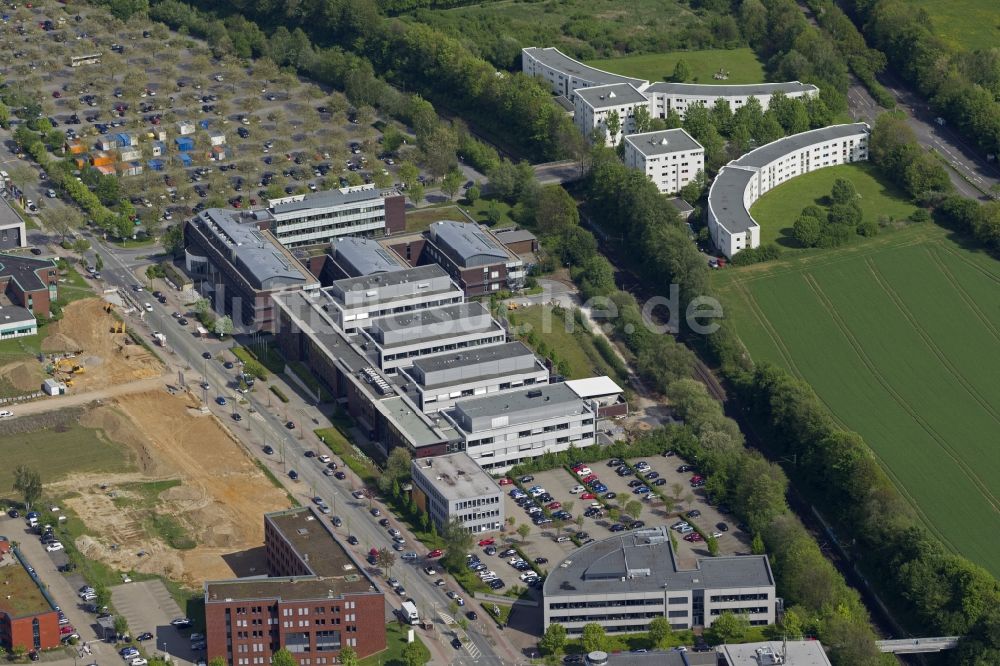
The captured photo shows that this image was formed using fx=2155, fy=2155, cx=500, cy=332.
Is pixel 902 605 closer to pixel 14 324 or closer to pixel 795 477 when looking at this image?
pixel 795 477

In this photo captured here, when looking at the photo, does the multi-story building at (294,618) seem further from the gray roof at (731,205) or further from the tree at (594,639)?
the gray roof at (731,205)

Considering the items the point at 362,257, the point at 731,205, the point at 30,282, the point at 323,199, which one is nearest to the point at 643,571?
the point at 362,257

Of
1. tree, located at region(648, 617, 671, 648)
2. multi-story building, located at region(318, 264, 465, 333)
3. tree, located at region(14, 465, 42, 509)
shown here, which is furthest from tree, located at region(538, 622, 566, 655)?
multi-story building, located at region(318, 264, 465, 333)

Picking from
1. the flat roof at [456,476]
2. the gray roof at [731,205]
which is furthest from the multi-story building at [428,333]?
the gray roof at [731,205]

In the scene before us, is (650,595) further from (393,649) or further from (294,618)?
(294,618)

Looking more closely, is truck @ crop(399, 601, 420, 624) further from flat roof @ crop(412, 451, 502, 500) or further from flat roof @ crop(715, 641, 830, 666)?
flat roof @ crop(715, 641, 830, 666)

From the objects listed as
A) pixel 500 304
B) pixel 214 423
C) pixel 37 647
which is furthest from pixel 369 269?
pixel 37 647
